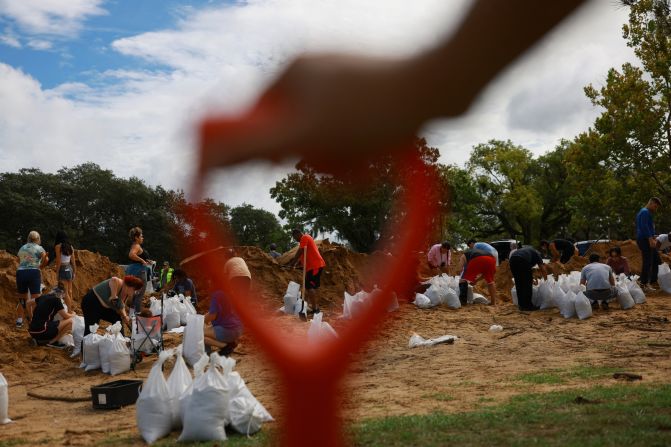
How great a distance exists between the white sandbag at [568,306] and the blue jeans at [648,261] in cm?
225

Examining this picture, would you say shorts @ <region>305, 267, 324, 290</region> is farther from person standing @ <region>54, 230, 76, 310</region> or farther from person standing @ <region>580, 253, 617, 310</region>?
person standing @ <region>580, 253, 617, 310</region>

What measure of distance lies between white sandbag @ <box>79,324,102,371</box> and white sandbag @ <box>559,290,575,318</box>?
675 centimetres

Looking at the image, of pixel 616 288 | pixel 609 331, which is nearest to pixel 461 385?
pixel 609 331

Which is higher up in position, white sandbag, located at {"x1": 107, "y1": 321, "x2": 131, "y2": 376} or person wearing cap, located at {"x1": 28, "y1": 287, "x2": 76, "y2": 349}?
person wearing cap, located at {"x1": 28, "y1": 287, "x2": 76, "y2": 349}

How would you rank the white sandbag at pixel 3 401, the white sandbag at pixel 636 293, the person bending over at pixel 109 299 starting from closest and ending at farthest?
the white sandbag at pixel 3 401 < the person bending over at pixel 109 299 < the white sandbag at pixel 636 293

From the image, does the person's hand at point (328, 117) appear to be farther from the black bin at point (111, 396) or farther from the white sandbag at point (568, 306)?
the white sandbag at point (568, 306)

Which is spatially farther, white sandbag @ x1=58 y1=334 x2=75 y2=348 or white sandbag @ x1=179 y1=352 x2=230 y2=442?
white sandbag @ x1=58 y1=334 x2=75 y2=348

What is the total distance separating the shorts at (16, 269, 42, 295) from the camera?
30.9ft

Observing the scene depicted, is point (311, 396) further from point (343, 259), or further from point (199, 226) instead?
point (343, 259)

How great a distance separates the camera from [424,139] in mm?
675

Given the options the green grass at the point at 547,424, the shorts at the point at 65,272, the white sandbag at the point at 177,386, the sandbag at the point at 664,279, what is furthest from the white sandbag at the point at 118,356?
the sandbag at the point at 664,279

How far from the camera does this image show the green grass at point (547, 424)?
9.98ft

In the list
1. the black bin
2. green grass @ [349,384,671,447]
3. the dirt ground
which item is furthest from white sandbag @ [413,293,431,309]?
green grass @ [349,384,671,447]

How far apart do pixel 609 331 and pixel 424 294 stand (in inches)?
175
